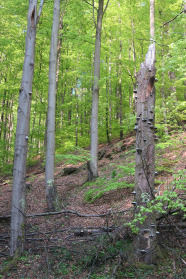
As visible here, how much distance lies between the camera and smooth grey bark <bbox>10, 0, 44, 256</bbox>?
458 cm

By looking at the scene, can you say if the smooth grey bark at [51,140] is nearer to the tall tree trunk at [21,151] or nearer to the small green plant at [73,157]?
the small green plant at [73,157]

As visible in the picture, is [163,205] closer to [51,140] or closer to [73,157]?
[73,157]

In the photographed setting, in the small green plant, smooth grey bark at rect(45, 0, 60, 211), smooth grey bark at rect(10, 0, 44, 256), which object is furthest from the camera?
the small green plant

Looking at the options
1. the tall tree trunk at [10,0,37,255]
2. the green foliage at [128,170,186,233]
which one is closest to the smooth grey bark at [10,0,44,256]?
the tall tree trunk at [10,0,37,255]

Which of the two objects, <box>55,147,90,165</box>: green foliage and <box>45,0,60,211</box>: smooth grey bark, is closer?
<box>45,0,60,211</box>: smooth grey bark

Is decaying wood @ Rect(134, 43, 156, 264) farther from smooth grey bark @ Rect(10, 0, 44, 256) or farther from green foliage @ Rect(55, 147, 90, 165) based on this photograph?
green foliage @ Rect(55, 147, 90, 165)

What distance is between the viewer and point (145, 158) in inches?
151

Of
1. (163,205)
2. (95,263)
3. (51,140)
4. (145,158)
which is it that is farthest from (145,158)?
(51,140)

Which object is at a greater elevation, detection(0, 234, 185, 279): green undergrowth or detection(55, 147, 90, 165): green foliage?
detection(55, 147, 90, 165): green foliage

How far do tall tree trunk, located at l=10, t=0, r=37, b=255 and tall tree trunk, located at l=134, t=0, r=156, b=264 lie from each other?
2.51m

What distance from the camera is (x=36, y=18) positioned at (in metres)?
5.38

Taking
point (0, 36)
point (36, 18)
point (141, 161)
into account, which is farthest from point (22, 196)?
point (0, 36)

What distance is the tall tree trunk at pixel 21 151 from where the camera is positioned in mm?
4578

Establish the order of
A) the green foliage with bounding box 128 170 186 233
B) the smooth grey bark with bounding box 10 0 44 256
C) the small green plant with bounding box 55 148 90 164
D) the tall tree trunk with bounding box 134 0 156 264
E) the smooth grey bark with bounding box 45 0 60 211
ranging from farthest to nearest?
1. the small green plant with bounding box 55 148 90 164
2. the smooth grey bark with bounding box 45 0 60 211
3. the smooth grey bark with bounding box 10 0 44 256
4. the tall tree trunk with bounding box 134 0 156 264
5. the green foliage with bounding box 128 170 186 233
